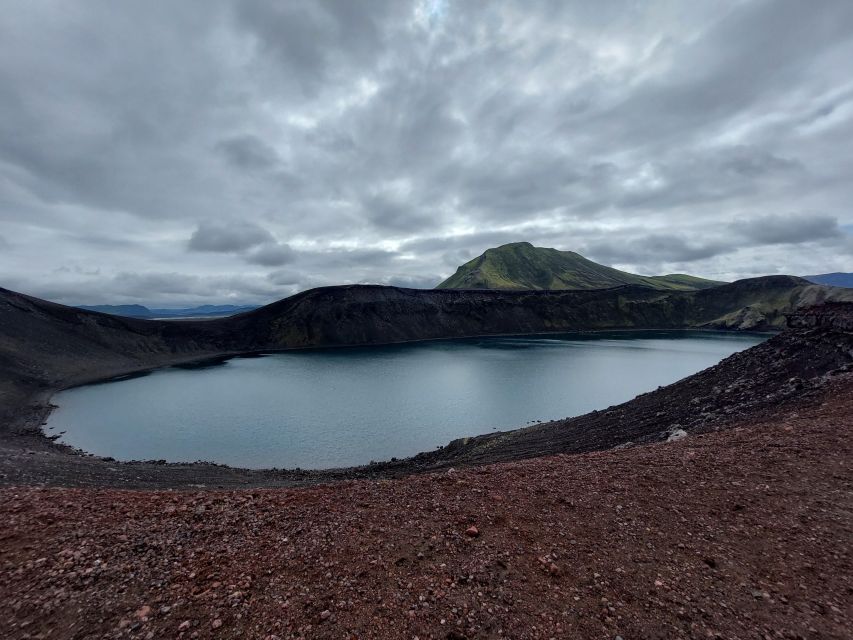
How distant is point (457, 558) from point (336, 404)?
38.6 metres

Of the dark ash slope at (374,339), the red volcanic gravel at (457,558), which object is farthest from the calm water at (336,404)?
the red volcanic gravel at (457,558)

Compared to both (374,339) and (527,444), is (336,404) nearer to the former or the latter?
(527,444)

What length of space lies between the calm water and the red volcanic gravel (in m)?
19.6

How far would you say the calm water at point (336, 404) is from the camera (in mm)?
29875

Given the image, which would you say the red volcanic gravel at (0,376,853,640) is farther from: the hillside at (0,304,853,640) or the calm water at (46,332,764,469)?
the calm water at (46,332,764,469)

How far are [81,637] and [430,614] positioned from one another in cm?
405

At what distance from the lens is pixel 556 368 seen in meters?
62.8

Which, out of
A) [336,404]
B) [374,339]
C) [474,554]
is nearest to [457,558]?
[474,554]

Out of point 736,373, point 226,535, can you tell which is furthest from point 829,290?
point 226,535

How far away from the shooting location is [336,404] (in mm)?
42781

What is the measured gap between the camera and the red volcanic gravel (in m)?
4.75

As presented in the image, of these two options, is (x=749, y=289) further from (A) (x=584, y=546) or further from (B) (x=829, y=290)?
(A) (x=584, y=546)

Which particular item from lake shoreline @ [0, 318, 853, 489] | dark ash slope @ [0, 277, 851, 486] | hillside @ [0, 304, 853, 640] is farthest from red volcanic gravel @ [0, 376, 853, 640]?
dark ash slope @ [0, 277, 851, 486]

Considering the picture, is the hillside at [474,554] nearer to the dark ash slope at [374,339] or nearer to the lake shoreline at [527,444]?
the lake shoreline at [527,444]
